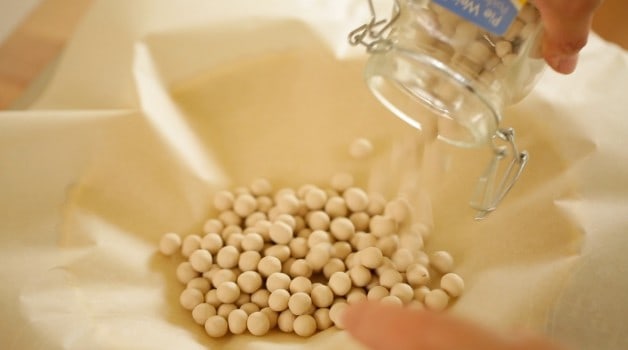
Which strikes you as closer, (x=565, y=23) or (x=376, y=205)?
(x=565, y=23)

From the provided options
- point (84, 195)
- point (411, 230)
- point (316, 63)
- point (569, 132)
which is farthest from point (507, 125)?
point (84, 195)

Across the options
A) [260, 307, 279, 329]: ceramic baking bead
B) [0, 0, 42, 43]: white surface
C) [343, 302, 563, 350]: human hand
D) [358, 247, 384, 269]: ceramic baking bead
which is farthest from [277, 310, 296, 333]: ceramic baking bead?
[0, 0, 42, 43]: white surface

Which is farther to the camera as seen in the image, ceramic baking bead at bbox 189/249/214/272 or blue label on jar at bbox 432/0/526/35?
ceramic baking bead at bbox 189/249/214/272

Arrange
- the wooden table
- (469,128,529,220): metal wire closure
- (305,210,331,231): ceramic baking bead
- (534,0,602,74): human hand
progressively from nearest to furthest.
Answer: (534,0,602,74): human hand → (469,128,529,220): metal wire closure → (305,210,331,231): ceramic baking bead → the wooden table

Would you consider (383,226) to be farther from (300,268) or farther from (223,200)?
(223,200)

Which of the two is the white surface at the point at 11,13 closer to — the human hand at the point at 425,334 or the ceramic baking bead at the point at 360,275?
the ceramic baking bead at the point at 360,275

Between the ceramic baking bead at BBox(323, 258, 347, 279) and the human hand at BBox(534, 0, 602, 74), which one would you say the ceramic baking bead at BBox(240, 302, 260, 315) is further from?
the human hand at BBox(534, 0, 602, 74)

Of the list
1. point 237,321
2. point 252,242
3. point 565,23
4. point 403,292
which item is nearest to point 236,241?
point 252,242
